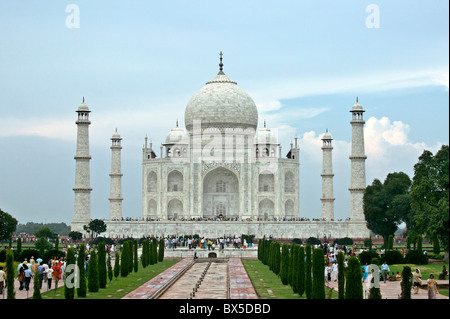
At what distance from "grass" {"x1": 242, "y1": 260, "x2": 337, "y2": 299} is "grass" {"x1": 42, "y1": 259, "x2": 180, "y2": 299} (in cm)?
308

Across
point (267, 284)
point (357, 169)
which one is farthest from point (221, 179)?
point (267, 284)

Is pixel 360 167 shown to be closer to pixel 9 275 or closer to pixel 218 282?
pixel 218 282

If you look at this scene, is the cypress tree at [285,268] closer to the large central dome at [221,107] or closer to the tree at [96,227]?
the tree at [96,227]

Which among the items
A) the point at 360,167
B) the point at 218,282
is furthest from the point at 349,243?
the point at 218,282

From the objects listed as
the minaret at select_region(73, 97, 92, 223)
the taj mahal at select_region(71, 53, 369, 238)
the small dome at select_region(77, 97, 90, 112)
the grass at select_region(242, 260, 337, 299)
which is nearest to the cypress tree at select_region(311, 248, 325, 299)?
the grass at select_region(242, 260, 337, 299)

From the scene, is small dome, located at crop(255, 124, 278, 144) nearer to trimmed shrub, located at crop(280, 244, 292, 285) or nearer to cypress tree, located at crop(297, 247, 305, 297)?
trimmed shrub, located at crop(280, 244, 292, 285)

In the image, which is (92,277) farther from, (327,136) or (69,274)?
(327,136)

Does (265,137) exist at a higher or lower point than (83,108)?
lower

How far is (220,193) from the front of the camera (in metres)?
46.2

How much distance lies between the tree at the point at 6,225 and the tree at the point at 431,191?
17.3m

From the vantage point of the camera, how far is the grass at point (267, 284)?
1706cm

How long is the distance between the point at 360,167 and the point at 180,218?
1126cm

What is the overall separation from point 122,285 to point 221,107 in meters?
28.7

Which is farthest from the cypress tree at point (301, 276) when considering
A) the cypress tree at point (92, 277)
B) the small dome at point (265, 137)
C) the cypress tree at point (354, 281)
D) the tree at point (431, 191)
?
the small dome at point (265, 137)
